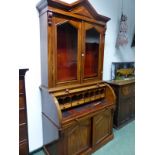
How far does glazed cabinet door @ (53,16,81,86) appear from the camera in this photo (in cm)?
172

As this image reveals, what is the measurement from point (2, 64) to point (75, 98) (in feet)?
4.99

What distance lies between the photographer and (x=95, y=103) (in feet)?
7.30

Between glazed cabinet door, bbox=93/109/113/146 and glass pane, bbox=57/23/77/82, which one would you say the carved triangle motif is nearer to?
glass pane, bbox=57/23/77/82

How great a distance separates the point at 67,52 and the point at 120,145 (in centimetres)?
163

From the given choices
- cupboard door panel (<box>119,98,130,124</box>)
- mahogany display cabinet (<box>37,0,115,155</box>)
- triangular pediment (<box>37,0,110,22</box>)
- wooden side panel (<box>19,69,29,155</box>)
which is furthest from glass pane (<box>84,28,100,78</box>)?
cupboard door panel (<box>119,98,130,124</box>)

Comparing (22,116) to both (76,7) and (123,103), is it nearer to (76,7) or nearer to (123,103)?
(76,7)

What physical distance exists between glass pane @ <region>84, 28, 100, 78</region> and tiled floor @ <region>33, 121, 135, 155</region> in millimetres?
1110

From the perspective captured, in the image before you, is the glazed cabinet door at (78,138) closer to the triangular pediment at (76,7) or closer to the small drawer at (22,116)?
the small drawer at (22,116)

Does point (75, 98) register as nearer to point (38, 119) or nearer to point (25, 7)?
point (38, 119)

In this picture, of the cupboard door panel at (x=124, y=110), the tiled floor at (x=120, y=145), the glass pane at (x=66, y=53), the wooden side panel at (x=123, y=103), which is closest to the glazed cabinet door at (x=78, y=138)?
the tiled floor at (x=120, y=145)

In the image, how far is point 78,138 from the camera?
1865 mm

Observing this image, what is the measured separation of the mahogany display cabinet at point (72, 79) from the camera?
1.64m

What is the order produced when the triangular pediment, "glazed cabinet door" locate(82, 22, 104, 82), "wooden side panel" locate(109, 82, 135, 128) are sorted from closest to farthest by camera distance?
1. the triangular pediment
2. "glazed cabinet door" locate(82, 22, 104, 82)
3. "wooden side panel" locate(109, 82, 135, 128)

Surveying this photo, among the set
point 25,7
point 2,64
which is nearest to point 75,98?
point 25,7
